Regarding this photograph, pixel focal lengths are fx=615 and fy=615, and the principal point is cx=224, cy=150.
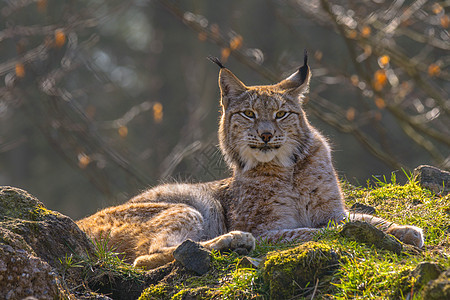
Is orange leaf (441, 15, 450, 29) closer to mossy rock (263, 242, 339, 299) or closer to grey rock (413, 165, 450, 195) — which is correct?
grey rock (413, 165, 450, 195)

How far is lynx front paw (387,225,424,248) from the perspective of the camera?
424 centimetres

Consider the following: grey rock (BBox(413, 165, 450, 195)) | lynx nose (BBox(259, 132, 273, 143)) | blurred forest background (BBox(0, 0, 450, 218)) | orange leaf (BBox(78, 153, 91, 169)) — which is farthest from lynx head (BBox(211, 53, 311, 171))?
orange leaf (BBox(78, 153, 91, 169))

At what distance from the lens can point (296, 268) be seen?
3496 mm

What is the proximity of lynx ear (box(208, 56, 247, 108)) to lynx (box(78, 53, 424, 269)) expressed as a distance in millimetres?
10

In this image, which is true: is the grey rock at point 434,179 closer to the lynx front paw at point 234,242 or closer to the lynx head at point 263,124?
the lynx head at point 263,124

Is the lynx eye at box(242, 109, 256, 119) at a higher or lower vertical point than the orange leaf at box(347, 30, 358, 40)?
higher

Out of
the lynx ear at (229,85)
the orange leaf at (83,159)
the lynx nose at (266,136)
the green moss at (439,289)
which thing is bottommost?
the orange leaf at (83,159)

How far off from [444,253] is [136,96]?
44.7 feet

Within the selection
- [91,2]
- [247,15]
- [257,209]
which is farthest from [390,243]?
[247,15]

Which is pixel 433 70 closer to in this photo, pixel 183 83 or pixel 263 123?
pixel 263 123

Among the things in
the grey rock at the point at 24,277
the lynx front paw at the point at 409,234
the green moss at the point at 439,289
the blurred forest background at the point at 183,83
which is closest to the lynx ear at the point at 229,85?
the blurred forest background at the point at 183,83

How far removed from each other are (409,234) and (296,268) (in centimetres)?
119

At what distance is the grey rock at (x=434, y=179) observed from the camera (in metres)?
5.72

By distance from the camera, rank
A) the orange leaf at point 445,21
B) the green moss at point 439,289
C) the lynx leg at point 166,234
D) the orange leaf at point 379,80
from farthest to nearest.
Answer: the orange leaf at point 379,80 < the orange leaf at point 445,21 < the lynx leg at point 166,234 < the green moss at point 439,289
